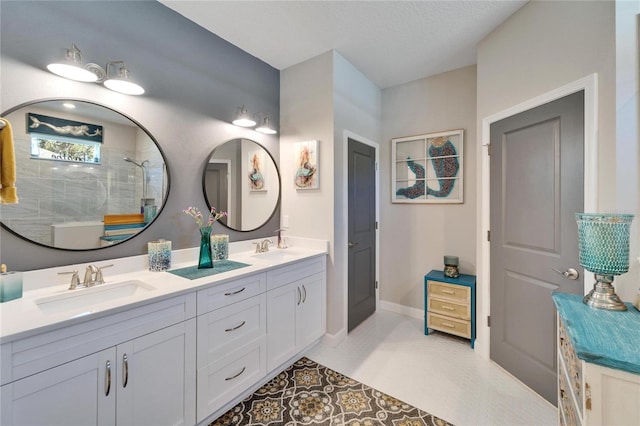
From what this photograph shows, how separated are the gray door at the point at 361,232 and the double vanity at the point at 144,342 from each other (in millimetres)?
870

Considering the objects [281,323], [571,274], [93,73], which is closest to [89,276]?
[93,73]

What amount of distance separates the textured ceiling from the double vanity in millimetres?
1920

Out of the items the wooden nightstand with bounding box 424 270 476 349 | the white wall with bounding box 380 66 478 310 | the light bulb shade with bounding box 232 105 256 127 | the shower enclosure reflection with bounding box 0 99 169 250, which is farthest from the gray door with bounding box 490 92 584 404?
the shower enclosure reflection with bounding box 0 99 169 250

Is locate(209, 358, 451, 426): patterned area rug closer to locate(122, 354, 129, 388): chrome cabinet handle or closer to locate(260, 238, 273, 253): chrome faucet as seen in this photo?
locate(122, 354, 129, 388): chrome cabinet handle

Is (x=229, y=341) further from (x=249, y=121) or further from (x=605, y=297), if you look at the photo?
(x=605, y=297)

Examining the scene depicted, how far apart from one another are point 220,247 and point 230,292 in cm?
58

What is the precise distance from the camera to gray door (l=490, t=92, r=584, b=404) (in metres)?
1.66

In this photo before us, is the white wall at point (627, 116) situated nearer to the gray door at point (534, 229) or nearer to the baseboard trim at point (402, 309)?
the gray door at point (534, 229)

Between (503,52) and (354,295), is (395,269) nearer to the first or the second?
(354,295)

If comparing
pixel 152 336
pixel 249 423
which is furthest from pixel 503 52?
pixel 249 423

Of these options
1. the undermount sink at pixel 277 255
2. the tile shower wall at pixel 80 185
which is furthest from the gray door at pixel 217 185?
the undermount sink at pixel 277 255

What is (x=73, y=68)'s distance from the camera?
1.48m

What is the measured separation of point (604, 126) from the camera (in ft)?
4.66

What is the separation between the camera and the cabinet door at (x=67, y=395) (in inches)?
39.2
